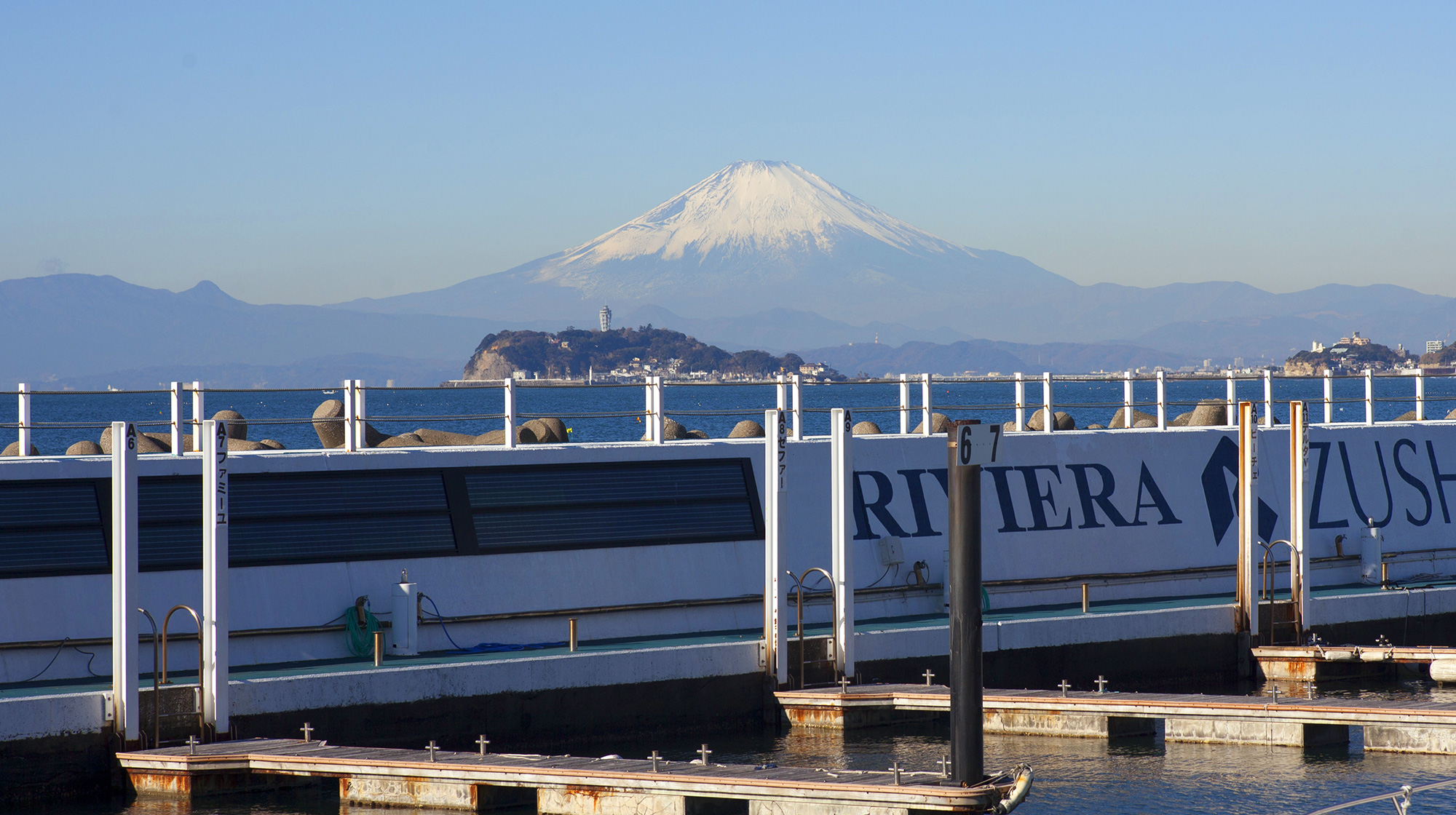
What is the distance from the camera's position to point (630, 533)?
19.1m

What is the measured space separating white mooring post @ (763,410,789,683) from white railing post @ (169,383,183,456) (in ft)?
20.8

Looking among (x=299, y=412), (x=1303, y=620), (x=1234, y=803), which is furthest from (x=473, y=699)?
(x=299, y=412)

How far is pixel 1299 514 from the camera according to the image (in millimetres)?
21344

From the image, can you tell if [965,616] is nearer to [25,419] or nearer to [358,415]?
[358,415]

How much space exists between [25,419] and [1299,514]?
15.9m

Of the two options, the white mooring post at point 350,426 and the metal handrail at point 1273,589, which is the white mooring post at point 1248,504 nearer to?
the metal handrail at point 1273,589

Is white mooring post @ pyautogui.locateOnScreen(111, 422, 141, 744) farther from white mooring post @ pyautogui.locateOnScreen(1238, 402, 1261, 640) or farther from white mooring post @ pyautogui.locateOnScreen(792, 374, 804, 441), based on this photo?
white mooring post @ pyautogui.locateOnScreen(1238, 402, 1261, 640)

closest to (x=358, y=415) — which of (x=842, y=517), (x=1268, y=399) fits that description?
(x=842, y=517)

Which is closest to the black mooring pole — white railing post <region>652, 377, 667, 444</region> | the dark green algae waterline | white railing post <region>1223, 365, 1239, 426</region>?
the dark green algae waterline

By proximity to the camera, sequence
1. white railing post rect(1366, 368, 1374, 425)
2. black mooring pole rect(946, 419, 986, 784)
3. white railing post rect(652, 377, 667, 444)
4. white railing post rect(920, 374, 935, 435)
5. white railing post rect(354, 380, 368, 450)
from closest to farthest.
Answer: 1. black mooring pole rect(946, 419, 986, 784)
2. white railing post rect(354, 380, 368, 450)
3. white railing post rect(652, 377, 667, 444)
4. white railing post rect(920, 374, 935, 435)
5. white railing post rect(1366, 368, 1374, 425)

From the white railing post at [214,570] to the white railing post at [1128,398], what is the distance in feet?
48.0

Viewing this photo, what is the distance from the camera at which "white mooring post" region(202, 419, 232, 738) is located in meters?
14.3

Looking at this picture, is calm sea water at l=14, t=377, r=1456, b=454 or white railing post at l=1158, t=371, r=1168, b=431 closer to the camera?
white railing post at l=1158, t=371, r=1168, b=431

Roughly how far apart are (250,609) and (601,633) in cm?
409
